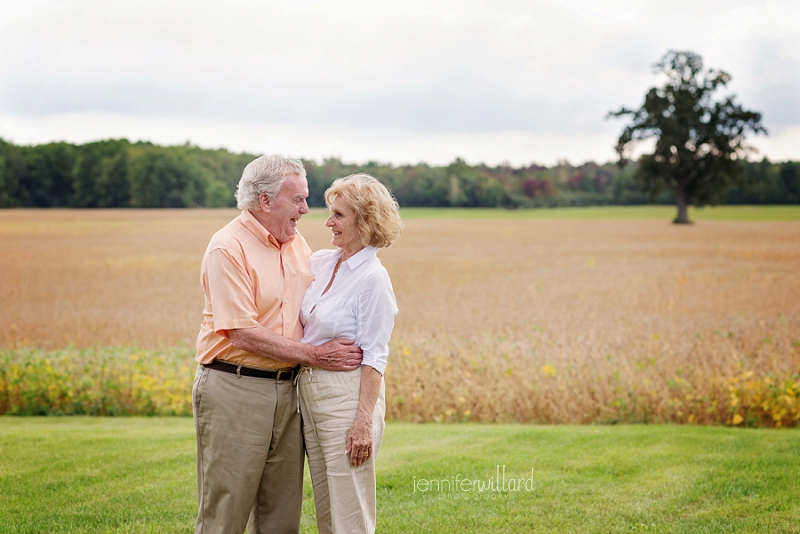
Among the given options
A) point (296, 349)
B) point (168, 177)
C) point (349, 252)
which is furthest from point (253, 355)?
point (168, 177)

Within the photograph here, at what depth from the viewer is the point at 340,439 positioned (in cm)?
304

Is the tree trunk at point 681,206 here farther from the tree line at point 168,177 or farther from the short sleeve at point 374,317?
the short sleeve at point 374,317

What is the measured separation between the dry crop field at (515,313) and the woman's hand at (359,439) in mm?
1874

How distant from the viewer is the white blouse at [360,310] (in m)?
3.01

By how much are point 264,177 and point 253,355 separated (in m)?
0.80

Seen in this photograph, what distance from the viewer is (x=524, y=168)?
102ft

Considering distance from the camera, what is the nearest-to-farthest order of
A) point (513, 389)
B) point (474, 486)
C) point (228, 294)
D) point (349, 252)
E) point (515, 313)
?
point (228, 294) < point (349, 252) < point (474, 486) < point (513, 389) < point (515, 313)

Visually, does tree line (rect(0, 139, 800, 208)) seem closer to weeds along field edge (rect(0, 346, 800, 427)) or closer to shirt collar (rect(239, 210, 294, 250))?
weeds along field edge (rect(0, 346, 800, 427))

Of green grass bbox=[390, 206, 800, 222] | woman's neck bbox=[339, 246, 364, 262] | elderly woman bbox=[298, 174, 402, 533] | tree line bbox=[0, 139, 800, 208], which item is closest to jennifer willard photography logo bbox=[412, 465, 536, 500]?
elderly woman bbox=[298, 174, 402, 533]

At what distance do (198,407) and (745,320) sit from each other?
11.3 metres

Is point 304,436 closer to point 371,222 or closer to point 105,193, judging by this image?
point 371,222

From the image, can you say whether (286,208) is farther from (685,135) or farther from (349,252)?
(685,135)

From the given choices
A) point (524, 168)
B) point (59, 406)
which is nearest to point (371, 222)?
point (59, 406)

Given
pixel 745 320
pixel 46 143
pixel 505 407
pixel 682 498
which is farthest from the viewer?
pixel 46 143
